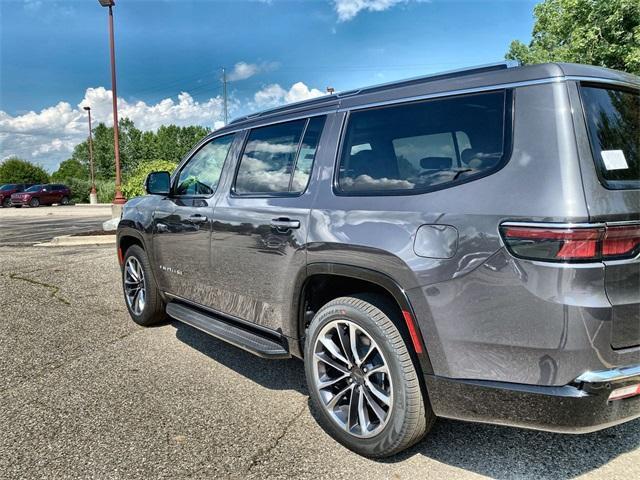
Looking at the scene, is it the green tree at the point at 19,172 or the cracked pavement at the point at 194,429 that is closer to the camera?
the cracked pavement at the point at 194,429

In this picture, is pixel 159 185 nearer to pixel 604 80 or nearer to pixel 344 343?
pixel 344 343

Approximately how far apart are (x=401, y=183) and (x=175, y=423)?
2.04 metres

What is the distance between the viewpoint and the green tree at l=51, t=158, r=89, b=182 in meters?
94.1

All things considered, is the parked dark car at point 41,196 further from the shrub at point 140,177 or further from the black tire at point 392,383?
the black tire at point 392,383

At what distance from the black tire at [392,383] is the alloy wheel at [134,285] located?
9.69 ft

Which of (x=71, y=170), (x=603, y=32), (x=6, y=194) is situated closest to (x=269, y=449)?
(x=603, y=32)

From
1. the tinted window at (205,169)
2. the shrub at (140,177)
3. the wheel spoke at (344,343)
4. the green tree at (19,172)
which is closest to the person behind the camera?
the wheel spoke at (344,343)

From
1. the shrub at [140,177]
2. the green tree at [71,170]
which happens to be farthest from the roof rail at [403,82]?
the green tree at [71,170]

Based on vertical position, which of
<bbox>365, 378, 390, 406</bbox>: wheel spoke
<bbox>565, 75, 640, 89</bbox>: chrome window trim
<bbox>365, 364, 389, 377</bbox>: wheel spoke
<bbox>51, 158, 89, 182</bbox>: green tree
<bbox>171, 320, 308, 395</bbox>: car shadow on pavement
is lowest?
<bbox>171, 320, 308, 395</bbox>: car shadow on pavement

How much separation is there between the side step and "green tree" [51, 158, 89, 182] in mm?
98478

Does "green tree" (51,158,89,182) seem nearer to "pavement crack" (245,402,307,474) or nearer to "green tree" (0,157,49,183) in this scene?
"green tree" (0,157,49,183)

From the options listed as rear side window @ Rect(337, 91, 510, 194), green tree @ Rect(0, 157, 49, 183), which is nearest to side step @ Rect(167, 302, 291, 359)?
rear side window @ Rect(337, 91, 510, 194)

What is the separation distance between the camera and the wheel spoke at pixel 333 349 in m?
2.73

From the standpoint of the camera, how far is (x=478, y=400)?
7.16 ft
